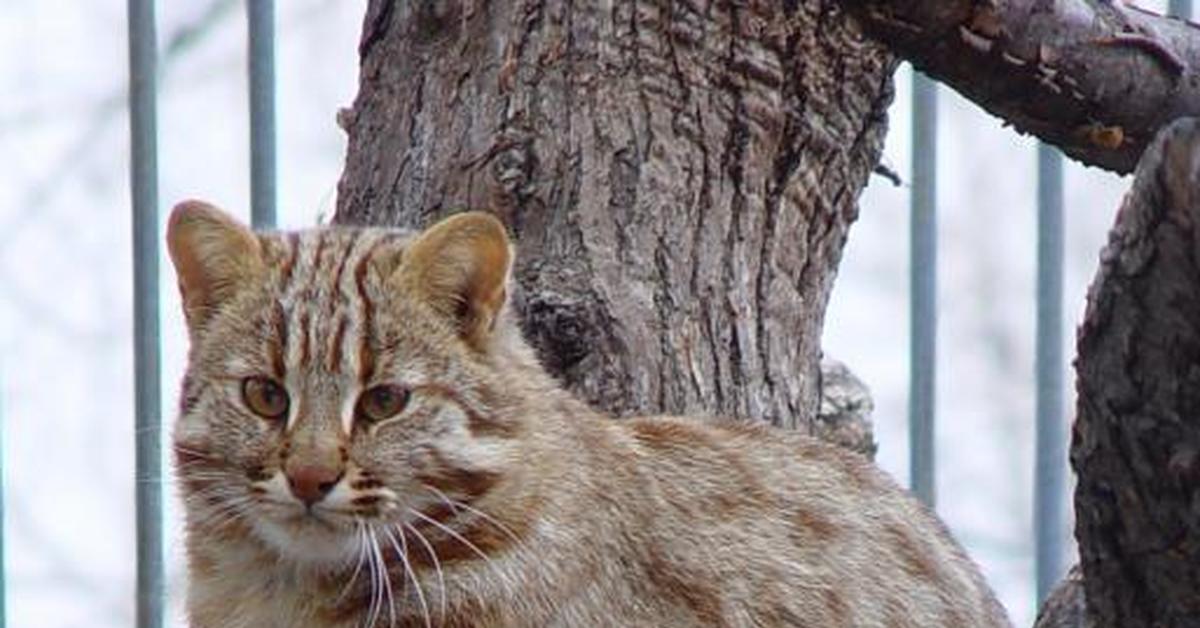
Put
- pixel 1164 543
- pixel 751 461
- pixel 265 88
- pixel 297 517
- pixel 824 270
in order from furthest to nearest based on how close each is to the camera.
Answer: pixel 265 88
pixel 824 270
pixel 751 461
pixel 297 517
pixel 1164 543

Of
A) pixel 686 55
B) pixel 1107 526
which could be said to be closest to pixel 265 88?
pixel 686 55

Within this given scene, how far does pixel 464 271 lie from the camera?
3.52 metres

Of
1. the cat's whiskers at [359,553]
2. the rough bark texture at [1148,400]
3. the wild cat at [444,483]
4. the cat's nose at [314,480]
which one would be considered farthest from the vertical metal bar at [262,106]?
the rough bark texture at [1148,400]

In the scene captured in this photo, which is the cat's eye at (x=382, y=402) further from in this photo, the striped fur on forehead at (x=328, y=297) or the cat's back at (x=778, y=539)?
the cat's back at (x=778, y=539)

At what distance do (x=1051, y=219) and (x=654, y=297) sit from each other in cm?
143

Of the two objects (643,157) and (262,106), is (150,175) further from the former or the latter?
(643,157)

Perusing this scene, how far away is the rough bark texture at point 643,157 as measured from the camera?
13.0ft

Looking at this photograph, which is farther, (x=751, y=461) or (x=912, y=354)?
(x=912, y=354)

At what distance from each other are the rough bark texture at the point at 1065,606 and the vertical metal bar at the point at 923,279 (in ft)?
5.41

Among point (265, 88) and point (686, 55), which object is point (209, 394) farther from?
point (265, 88)

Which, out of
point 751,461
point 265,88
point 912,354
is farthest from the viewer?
point 912,354

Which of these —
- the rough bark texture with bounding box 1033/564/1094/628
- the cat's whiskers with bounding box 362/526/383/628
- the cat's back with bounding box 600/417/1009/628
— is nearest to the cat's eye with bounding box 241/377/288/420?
the cat's whiskers with bounding box 362/526/383/628

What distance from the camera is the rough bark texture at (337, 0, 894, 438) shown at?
3973 mm

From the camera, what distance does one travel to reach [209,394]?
347 centimetres
